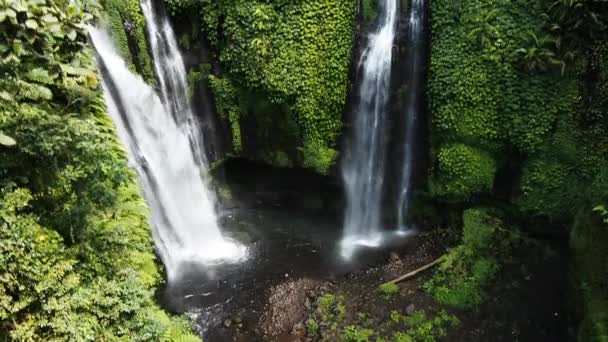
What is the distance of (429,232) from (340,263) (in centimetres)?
275

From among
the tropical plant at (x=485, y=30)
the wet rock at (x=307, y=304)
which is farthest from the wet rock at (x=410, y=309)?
the tropical plant at (x=485, y=30)

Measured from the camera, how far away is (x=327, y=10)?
10.5 metres

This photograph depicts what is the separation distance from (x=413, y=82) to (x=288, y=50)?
3560 millimetres

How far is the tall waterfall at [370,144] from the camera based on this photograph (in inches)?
412

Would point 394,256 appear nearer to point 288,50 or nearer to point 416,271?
point 416,271

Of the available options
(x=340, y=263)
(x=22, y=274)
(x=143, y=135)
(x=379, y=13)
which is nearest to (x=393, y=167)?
(x=340, y=263)

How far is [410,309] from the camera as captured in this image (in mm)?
8992

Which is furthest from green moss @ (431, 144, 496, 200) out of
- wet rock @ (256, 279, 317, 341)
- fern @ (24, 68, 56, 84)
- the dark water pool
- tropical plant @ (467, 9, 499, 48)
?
fern @ (24, 68, 56, 84)

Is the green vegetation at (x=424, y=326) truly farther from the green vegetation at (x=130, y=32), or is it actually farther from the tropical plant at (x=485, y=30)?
the green vegetation at (x=130, y=32)

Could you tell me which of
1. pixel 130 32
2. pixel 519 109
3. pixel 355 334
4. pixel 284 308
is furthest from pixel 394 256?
pixel 130 32

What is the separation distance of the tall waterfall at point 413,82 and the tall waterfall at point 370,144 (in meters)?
0.53

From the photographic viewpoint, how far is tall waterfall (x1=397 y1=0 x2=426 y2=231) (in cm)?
1031

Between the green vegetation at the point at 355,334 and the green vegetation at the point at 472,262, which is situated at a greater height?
the green vegetation at the point at 472,262

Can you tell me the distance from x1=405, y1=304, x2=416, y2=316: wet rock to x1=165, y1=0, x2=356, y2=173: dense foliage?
505cm
